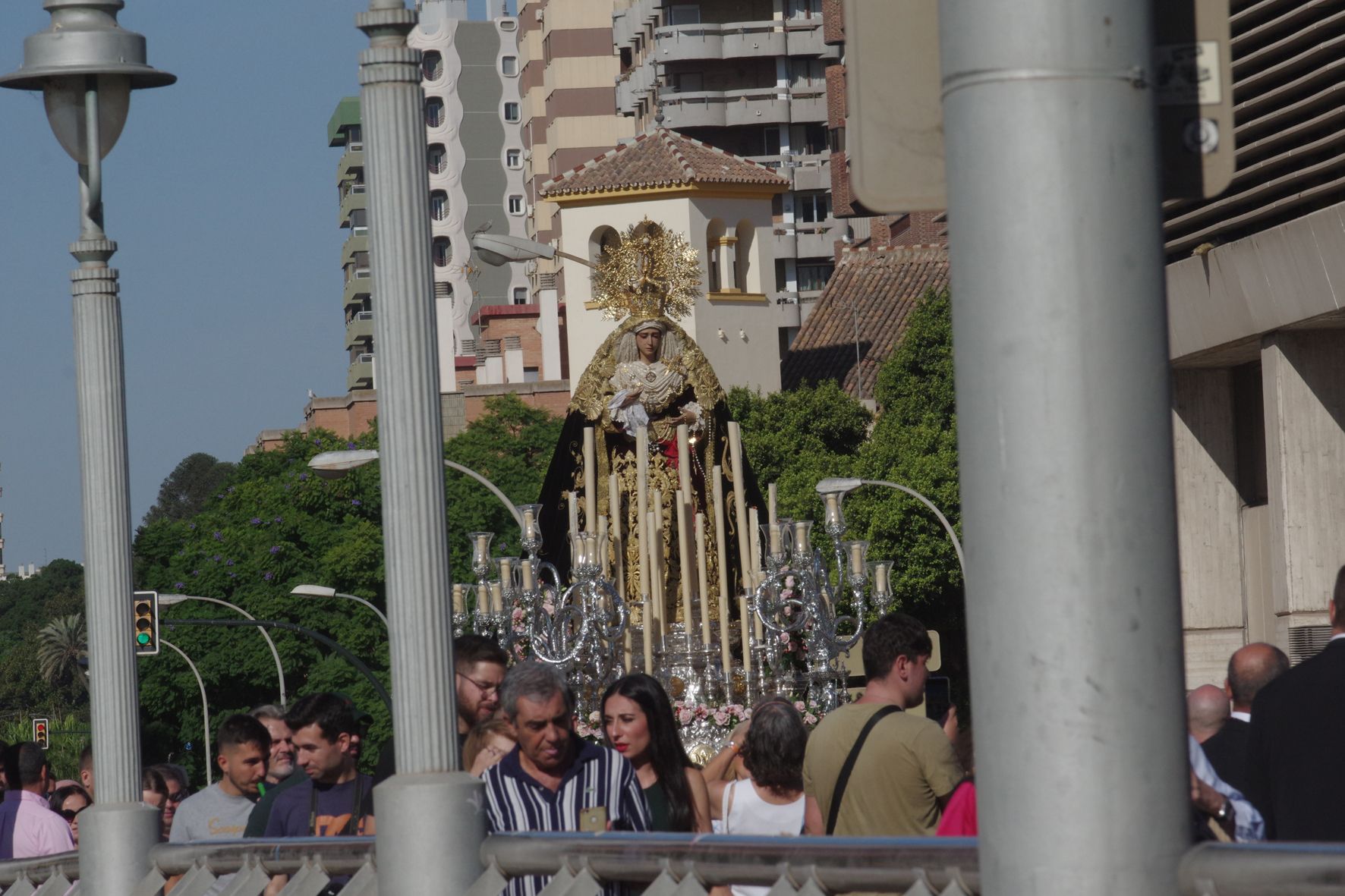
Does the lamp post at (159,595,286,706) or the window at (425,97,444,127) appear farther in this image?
the window at (425,97,444,127)

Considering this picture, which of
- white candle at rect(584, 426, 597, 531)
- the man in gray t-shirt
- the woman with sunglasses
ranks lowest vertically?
the woman with sunglasses

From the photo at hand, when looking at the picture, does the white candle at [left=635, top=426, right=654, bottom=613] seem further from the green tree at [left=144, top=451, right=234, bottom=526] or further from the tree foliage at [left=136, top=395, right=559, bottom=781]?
the green tree at [left=144, top=451, right=234, bottom=526]

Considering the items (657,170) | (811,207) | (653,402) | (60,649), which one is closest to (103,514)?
(653,402)

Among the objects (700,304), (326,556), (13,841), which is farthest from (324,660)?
(13,841)

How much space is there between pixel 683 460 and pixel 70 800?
610cm

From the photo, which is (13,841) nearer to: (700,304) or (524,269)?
(700,304)

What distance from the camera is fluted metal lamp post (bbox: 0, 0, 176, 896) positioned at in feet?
26.3

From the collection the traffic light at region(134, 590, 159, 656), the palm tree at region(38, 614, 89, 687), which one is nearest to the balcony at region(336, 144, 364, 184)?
the palm tree at region(38, 614, 89, 687)

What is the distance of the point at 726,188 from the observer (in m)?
59.5

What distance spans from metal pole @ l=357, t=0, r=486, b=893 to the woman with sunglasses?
8767 mm

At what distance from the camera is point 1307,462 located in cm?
1959

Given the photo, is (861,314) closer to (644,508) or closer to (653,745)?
(644,508)

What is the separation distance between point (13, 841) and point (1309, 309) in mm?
11759

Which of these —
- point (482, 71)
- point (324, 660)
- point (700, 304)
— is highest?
point (482, 71)
